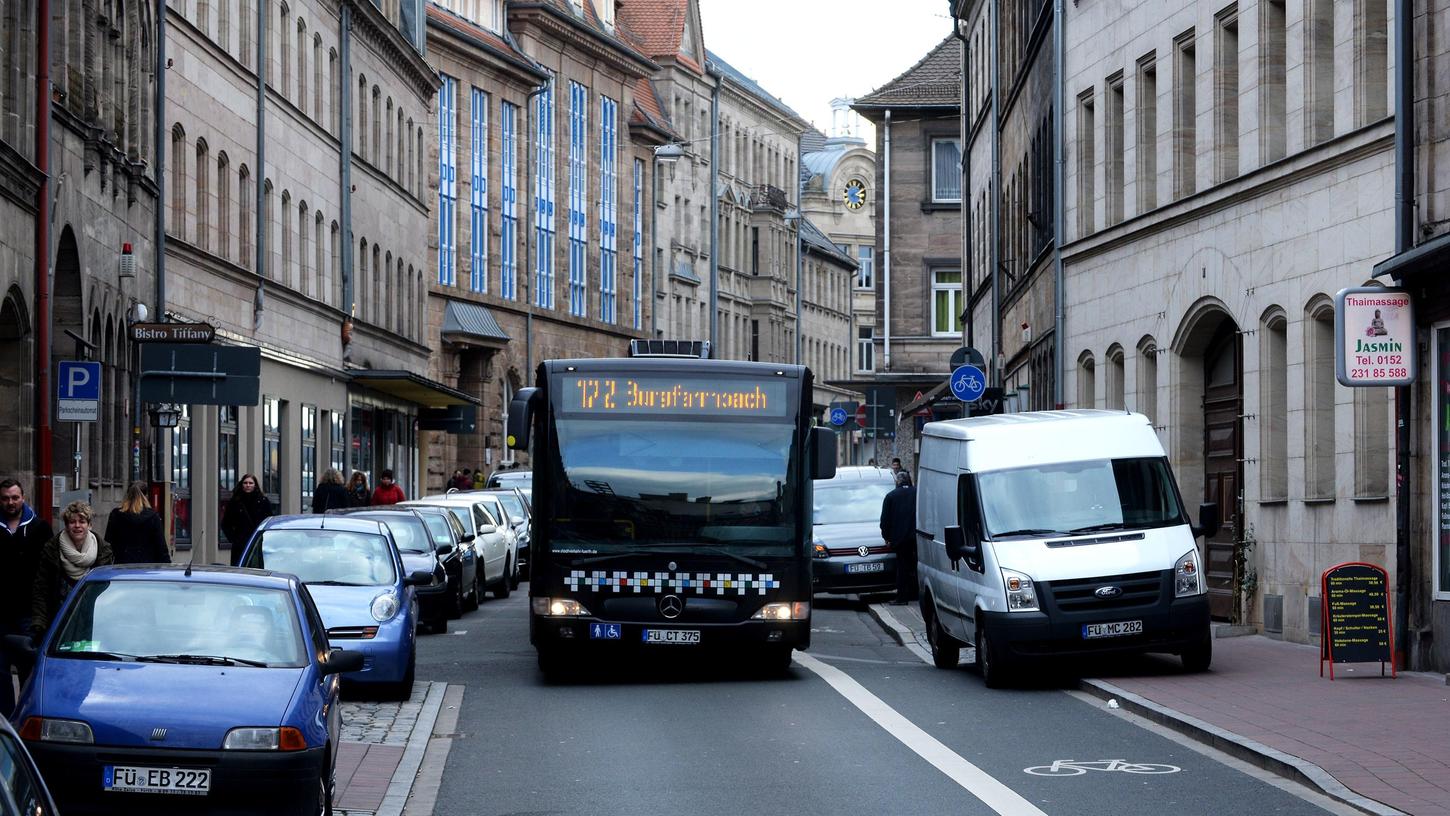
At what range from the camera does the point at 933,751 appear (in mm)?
14539

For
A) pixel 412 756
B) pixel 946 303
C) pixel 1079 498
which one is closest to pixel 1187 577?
pixel 1079 498

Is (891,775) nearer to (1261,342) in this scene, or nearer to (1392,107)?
(1392,107)

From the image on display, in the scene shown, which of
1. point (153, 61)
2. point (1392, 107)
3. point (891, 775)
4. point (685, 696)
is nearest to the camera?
point (891, 775)

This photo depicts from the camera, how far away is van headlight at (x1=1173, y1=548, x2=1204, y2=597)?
62.5ft

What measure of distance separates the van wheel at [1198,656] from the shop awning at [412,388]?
33252 mm

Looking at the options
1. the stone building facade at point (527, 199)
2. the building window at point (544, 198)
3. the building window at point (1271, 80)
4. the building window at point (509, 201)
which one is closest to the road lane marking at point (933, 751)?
the building window at point (1271, 80)

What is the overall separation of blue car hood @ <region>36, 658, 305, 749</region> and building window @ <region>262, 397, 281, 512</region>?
33.4 m

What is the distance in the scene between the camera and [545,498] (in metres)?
19.5

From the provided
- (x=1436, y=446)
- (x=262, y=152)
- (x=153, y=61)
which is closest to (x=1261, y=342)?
(x=1436, y=446)

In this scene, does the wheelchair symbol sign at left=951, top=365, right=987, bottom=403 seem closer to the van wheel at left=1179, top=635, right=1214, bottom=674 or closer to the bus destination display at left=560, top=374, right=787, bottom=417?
the bus destination display at left=560, top=374, right=787, bottom=417

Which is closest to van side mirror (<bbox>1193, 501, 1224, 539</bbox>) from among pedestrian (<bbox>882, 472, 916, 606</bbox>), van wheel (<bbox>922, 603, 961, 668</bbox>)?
van wheel (<bbox>922, 603, 961, 668</bbox>)

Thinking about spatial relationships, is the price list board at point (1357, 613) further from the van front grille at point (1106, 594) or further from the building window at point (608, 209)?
the building window at point (608, 209)

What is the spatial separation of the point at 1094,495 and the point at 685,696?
3.92 metres

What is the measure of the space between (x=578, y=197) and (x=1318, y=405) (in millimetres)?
60725
